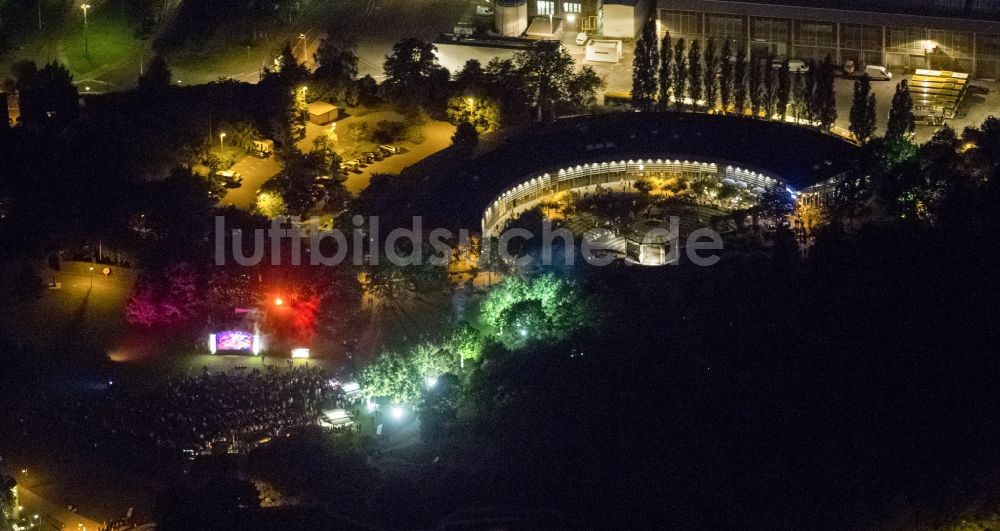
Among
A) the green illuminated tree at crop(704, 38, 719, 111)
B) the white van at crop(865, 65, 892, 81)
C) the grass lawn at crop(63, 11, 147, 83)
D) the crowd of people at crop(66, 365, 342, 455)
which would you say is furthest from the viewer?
the grass lawn at crop(63, 11, 147, 83)

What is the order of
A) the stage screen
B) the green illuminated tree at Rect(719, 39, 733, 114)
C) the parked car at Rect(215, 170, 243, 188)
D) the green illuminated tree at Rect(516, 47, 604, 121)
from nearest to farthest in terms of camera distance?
1. the stage screen
2. the parked car at Rect(215, 170, 243, 188)
3. the green illuminated tree at Rect(719, 39, 733, 114)
4. the green illuminated tree at Rect(516, 47, 604, 121)

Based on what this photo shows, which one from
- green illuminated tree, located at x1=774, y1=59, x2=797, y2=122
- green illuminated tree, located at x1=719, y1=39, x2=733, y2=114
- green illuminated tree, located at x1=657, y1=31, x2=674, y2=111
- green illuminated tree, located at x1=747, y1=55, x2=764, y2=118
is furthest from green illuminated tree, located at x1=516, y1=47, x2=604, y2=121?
green illuminated tree, located at x1=774, y1=59, x2=797, y2=122

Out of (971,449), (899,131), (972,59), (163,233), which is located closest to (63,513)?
(163,233)

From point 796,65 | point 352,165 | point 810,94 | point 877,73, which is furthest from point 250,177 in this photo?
point 877,73

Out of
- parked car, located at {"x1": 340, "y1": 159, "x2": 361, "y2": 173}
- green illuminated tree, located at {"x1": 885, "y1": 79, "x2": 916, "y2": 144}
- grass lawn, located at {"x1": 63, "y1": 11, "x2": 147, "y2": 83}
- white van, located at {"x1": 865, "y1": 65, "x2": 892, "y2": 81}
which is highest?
grass lawn, located at {"x1": 63, "y1": 11, "x2": 147, "y2": 83}

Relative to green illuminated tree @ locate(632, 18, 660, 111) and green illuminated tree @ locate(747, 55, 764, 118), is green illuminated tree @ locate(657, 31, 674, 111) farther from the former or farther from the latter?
green illuminated tree @ locate(747, 55, 764, 118)

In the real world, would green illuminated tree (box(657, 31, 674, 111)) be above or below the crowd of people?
above
